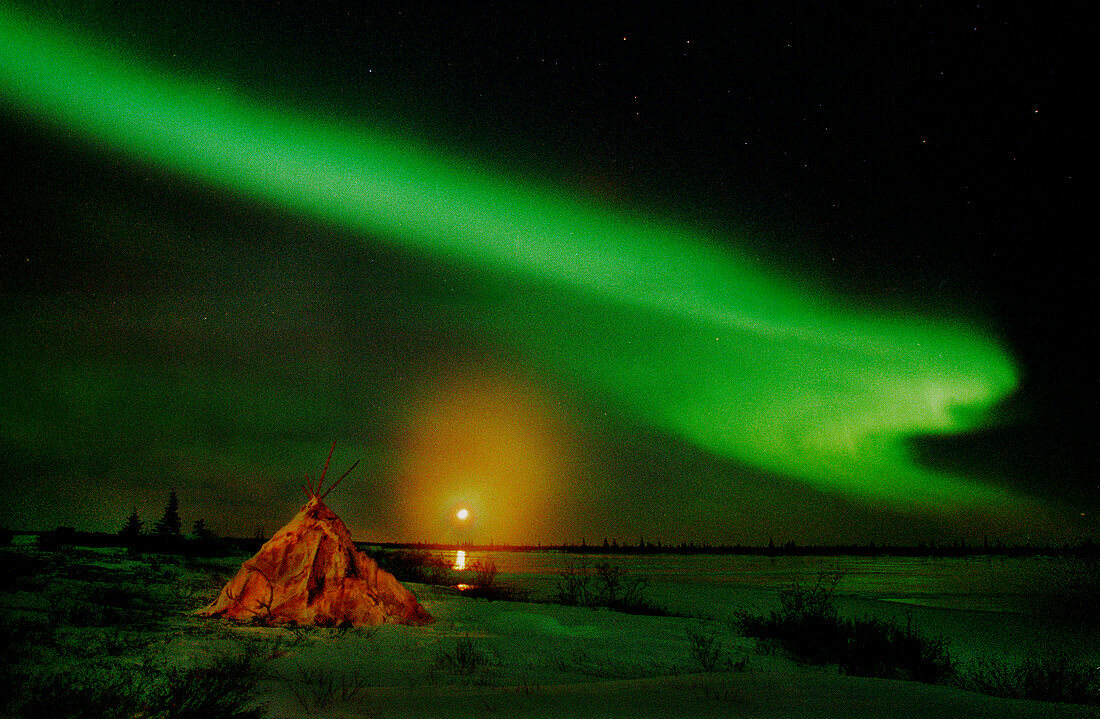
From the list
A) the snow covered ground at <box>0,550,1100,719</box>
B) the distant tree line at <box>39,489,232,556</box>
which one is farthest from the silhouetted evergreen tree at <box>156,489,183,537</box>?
the snow covered ground at <box>0,550,1100,719</box>

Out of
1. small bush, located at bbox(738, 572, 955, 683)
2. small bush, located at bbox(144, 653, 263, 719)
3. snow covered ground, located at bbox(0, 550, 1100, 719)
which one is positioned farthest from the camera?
small bush, located at bbox(738, 572, 955, 683)

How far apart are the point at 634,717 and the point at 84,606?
11715mm

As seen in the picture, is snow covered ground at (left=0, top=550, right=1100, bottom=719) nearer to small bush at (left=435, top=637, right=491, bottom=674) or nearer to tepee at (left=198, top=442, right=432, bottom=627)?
small bush at (left=435, top=637, right=491, bottom=674)

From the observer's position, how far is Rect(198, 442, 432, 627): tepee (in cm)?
1428

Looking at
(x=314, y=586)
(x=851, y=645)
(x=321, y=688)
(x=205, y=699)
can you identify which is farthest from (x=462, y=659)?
(x=851, y=645)

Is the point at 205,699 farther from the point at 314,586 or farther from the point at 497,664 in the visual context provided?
the point at 314,586

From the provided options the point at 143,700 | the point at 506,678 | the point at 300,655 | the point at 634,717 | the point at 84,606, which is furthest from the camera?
the point at 84,606

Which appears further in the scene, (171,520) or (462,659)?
(171,520)

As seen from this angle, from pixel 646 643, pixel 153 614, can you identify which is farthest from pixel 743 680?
pixel 153 614

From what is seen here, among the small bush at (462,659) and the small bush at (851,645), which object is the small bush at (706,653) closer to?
the small bush at (851,645)

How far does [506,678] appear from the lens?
31.9ft

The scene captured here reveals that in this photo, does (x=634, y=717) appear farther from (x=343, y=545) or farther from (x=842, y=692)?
(x=343, y=545)

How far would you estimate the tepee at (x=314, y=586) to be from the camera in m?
14.3

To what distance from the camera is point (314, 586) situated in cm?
1470
